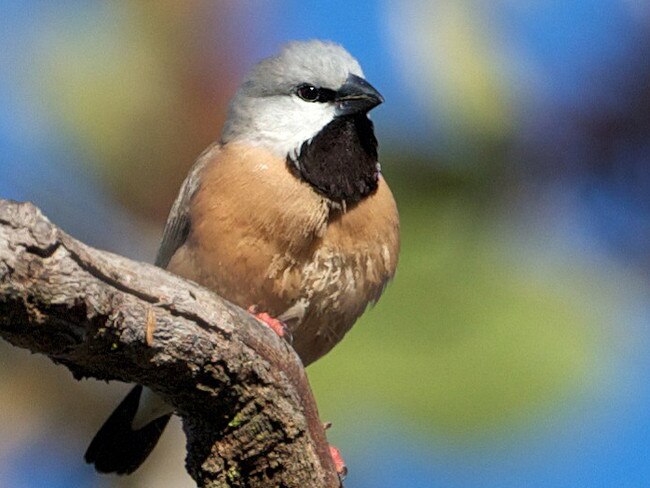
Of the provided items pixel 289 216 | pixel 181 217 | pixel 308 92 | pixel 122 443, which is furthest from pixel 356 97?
pixel 122 443

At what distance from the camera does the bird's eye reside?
537cm

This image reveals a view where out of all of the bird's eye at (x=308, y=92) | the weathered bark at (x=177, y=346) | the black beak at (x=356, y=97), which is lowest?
the weathered bark at (x=177, y=346)

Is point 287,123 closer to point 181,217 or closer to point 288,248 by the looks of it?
point 181,217

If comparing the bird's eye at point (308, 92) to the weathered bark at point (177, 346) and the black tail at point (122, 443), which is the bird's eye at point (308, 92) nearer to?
the black tail at point (122, 443)

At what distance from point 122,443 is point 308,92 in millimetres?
1912

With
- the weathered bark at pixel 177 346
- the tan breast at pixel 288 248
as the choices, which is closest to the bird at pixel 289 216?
the tan breast at pixel 288 248

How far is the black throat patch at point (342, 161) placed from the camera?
509 cm

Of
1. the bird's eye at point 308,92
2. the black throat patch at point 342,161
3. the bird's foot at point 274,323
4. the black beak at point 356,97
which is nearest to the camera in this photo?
the bird's foot at point 274,323

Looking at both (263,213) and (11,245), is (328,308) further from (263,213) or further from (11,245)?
(11,245)

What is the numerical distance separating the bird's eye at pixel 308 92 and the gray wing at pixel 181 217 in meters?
0.48

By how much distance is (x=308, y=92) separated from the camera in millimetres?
5395

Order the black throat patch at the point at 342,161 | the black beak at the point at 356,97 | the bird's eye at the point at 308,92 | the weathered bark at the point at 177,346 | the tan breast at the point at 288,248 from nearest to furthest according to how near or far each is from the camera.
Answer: the weathered bark at the point at 177,346 → the tan breast at the point at 288,248 → the black throat patch at the point at 342,161 → the black beak at the point at 356,97 → the bird's eye at the point at 308,92

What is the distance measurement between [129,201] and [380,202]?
1185mm

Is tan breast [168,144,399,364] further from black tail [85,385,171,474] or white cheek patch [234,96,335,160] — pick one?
black tail [85,385,171,474]
